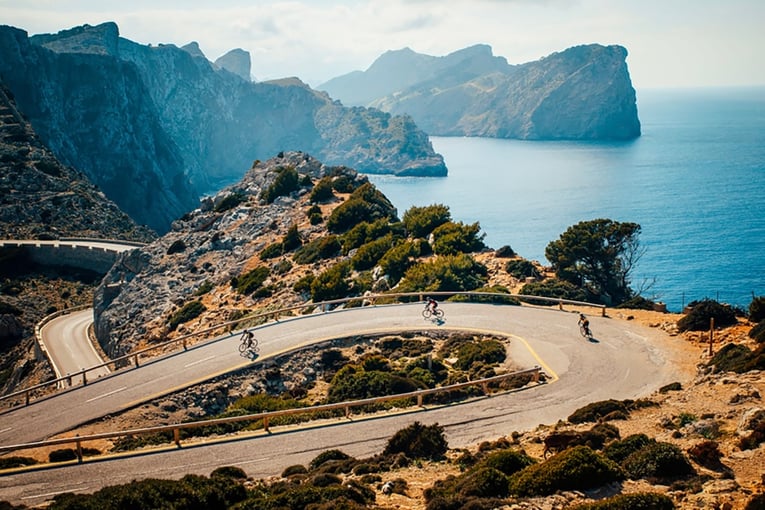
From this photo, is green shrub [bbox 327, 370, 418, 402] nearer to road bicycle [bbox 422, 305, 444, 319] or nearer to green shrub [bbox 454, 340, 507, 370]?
green shrub [bbox 454, 340, 507, 370]

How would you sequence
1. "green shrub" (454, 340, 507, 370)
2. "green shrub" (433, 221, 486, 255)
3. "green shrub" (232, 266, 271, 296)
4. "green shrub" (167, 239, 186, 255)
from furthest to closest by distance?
"green shrub" (167, 239, 186, 255) < "green shrub" (232, 266, 271, 296) < "green shrub" (433, 221, 486, 255) < "green shrub" (454, 340, 507, 370)

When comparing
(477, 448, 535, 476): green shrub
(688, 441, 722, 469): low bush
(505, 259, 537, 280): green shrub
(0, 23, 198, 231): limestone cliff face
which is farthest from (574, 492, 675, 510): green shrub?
(0, 23, 198, 231): limestone cliff face

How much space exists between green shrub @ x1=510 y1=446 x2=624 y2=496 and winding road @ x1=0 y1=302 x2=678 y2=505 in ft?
22.4

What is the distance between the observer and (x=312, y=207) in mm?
71625

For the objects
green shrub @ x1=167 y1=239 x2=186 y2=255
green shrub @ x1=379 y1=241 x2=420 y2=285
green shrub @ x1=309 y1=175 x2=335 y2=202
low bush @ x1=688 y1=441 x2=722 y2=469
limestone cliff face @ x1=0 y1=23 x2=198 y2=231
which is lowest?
low bush @ x1=688 y1=441 x2=722 y2=469

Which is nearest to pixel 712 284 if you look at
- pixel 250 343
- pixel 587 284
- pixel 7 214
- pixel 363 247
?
pixel 587 284

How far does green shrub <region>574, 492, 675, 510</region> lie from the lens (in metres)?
14.4

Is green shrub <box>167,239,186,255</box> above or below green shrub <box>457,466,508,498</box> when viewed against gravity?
above

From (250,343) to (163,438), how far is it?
10.0m

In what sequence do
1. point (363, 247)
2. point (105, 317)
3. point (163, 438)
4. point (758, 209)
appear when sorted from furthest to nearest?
point (758, 209) < point (105, 317) < point (363, 247) < point (163, 438)

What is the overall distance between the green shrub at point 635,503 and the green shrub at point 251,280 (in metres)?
43.5

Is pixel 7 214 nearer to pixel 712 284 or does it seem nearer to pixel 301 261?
pixel 301 261

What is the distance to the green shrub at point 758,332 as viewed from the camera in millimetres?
29411

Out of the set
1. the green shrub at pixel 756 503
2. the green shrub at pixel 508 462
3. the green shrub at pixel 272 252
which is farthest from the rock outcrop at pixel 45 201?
the green shrub at pixel 756 503
